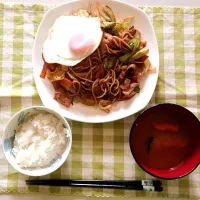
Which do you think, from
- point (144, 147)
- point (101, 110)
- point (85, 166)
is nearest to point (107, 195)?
point (85, 166)

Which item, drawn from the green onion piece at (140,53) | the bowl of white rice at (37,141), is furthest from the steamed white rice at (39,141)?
the green onion piece at (140,53)

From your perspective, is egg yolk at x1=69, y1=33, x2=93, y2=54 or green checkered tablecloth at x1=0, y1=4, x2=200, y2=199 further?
green checkered tablecloth at x1=0, y1=4, x2=200, y2=199

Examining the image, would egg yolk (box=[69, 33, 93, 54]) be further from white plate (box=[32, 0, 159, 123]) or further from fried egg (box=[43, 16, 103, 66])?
white plate (box=[32, 0, 159, 123])

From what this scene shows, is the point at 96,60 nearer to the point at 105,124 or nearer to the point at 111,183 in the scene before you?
the point at 105,124

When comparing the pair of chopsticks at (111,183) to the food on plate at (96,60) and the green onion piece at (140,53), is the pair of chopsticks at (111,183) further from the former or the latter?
the green onion piece at (140,53)

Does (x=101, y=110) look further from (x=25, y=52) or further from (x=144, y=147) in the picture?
(x=25, y=52)

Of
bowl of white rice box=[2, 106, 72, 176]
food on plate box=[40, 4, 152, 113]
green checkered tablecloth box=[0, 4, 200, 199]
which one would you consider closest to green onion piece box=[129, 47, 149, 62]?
food on plate box=[40, 4, 152, 113]

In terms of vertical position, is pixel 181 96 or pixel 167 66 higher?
pixel 167 66
